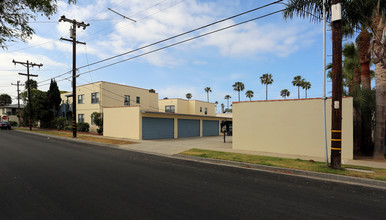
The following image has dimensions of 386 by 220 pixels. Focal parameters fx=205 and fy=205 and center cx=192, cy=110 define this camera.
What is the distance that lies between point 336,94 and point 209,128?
2194cm

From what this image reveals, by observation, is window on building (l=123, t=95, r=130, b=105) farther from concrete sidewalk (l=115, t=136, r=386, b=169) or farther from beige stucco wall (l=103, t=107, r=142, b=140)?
concrete sidewalk (l=115, t=136, r=386, b=169)

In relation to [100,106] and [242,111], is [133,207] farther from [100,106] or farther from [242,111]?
[100,106]

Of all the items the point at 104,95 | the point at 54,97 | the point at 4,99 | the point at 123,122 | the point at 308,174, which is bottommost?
the point at 308,174

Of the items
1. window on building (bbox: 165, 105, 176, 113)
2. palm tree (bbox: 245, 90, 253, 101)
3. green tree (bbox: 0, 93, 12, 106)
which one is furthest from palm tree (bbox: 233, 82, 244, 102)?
green tree (bbox: 0, 93, 12, 106)

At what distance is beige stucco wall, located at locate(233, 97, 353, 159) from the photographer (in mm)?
10945

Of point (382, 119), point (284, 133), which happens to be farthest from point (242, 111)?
point (382, 119)

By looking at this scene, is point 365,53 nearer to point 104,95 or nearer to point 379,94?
point 379,94

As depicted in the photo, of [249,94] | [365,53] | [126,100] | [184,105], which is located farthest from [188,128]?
[249,94]

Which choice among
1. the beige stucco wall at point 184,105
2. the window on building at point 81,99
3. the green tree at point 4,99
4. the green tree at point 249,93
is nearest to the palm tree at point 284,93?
the green tree at point 249,93

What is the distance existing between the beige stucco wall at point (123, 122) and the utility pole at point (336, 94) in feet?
54.9

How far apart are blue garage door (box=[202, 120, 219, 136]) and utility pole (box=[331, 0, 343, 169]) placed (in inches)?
816

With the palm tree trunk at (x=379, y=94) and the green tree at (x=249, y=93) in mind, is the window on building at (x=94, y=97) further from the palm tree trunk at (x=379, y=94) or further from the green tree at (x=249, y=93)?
the green tree at (x=249, y=93)

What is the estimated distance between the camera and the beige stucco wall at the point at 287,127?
1095cm

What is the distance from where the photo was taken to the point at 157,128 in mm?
22344
